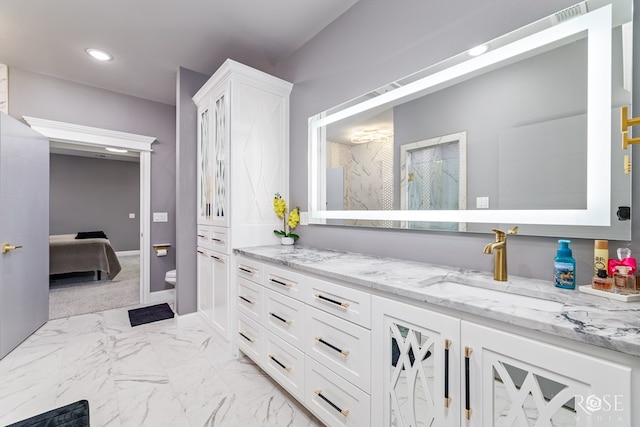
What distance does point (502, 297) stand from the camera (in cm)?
115

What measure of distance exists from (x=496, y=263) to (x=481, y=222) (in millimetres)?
243

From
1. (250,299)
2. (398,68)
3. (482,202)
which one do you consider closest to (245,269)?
(250,299)

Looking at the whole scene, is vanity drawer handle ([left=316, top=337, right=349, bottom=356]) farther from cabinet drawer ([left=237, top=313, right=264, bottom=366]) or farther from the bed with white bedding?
the bed with white bedding

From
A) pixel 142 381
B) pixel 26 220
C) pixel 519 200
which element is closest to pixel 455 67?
pixel 519 200

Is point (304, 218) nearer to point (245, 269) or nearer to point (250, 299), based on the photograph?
point (245, 269)

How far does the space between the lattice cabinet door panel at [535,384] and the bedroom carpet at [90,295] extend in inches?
161

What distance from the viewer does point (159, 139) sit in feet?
12.7

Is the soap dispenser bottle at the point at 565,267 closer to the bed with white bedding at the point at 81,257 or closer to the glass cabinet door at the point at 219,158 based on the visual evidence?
the glass cabinet door at the point at 219,158

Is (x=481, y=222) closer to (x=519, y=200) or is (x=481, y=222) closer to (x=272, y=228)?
(x=519, y=200)

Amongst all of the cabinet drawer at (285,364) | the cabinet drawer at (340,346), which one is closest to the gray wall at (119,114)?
the cabinet drawer at (285,364)

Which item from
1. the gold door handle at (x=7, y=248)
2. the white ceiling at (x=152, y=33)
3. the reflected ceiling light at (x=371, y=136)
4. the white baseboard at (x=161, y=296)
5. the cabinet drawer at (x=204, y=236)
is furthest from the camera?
the white baseboard at (x=161, y=296)

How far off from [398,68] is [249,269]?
5.65 feet

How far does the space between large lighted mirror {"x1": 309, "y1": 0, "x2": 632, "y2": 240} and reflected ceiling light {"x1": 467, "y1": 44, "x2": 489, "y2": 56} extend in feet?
0.06

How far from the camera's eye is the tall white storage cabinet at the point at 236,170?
93.3 inches
